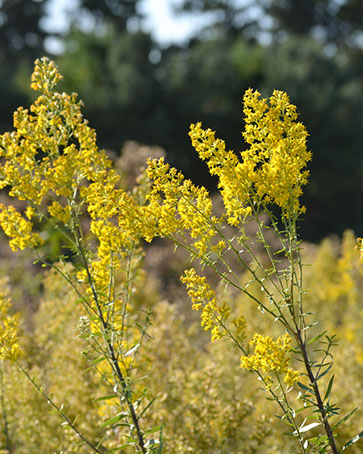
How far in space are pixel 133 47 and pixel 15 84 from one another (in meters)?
4.12

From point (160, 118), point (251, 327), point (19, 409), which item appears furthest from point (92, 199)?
point (160, 118)

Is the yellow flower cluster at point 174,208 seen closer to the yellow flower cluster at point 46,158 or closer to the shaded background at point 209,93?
the yellow flower cluster at point 46,158

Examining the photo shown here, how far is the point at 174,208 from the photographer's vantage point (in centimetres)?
217

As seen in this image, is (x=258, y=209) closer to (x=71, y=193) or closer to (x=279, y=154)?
(x=279, y=154)

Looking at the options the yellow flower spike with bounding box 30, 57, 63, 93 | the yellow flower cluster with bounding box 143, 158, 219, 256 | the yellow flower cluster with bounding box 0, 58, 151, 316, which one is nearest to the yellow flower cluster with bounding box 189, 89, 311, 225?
the yellow flower cluster with bounding box 143, 158, 219, 256

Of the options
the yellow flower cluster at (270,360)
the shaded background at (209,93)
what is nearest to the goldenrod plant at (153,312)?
the yellow flower cluster at (270,360)

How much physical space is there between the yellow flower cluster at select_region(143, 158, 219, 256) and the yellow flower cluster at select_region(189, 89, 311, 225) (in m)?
0.10

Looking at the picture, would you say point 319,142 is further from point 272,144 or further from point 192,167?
point 272,144

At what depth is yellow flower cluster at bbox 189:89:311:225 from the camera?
2.13 m

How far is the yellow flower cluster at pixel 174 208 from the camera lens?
215 cm

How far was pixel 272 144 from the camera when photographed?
2.21m

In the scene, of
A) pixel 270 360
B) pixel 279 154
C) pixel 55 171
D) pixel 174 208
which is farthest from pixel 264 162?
pixel 55 171

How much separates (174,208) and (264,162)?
395 mm

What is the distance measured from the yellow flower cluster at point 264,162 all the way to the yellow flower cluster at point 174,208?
10 cm
